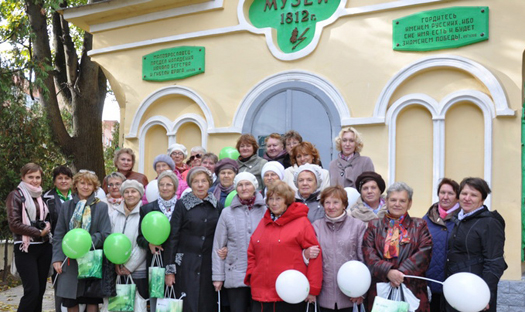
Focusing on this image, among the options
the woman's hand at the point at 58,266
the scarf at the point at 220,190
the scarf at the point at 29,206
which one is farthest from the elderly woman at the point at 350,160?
the scarf at the point at 29,206

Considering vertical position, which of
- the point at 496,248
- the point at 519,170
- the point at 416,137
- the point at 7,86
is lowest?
the point at 496,248

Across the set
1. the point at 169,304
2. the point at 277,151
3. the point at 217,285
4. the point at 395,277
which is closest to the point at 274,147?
the point at 277,151

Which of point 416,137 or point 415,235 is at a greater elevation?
point 416,137

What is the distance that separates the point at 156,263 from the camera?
5.46m

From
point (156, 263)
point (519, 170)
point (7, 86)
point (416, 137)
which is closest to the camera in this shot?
point (156, 263)

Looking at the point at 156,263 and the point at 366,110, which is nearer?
the point at 156,263

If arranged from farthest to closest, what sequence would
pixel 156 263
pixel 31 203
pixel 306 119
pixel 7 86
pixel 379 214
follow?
pixel 7 86, pixel 306 119, pixel 31 203, pixel 156 263, pixel 379 214

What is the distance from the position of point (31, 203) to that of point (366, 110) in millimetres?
4520

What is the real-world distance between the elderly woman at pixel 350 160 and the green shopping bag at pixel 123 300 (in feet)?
8.52

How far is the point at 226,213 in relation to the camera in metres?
5.09

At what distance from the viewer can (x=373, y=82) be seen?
7.64m

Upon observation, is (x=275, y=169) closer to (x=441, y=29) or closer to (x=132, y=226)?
(x=132, y=226)

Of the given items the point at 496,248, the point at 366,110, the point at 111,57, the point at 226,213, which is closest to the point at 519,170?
the point at 366,110

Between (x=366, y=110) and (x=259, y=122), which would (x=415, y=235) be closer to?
(x=366, y=110)
